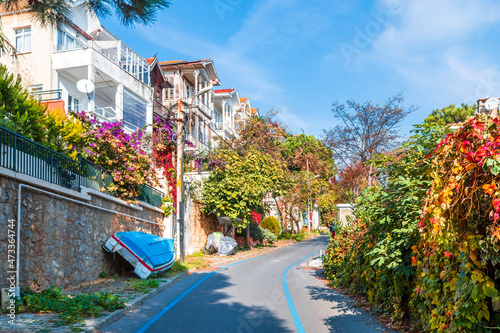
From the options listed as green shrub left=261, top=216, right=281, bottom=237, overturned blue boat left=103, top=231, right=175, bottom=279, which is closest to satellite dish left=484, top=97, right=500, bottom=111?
overturned blue boat left=103, top=231, right=175, bottom=279

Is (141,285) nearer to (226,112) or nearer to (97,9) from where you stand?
(97,9)

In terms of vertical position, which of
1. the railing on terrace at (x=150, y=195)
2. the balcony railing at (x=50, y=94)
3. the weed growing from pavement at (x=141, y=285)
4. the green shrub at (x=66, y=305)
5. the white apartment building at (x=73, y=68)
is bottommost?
the weed growing from pavement at (x=141, y=285)

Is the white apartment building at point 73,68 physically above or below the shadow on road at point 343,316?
above

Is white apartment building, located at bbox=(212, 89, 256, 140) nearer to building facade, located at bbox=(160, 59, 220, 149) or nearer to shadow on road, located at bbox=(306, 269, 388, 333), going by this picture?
building facade, located at bbox=(160, 59, 220, 149)

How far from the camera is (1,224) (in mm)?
8289

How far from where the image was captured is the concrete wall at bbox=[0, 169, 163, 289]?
8.80 metres

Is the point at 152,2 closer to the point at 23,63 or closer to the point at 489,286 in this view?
the point at 489,286

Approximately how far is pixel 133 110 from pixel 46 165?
16.2m

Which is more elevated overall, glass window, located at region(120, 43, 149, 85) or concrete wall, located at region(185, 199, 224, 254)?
glass window, located at region(120, 43, 149, 85)

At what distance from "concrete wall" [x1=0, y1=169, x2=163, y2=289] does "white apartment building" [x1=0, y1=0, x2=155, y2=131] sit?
890 centimetres

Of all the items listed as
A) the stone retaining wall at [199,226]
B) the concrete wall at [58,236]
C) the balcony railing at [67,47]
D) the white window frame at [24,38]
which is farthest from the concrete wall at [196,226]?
the white window frame at [24,38]

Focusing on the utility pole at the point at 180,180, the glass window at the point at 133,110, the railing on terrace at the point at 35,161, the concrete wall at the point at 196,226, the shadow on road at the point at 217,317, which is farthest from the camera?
the glass window at the point at 133,110

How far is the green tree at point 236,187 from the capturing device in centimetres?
2600

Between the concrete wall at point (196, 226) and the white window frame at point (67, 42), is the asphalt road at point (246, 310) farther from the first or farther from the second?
the white window frame at point (67, 42)
